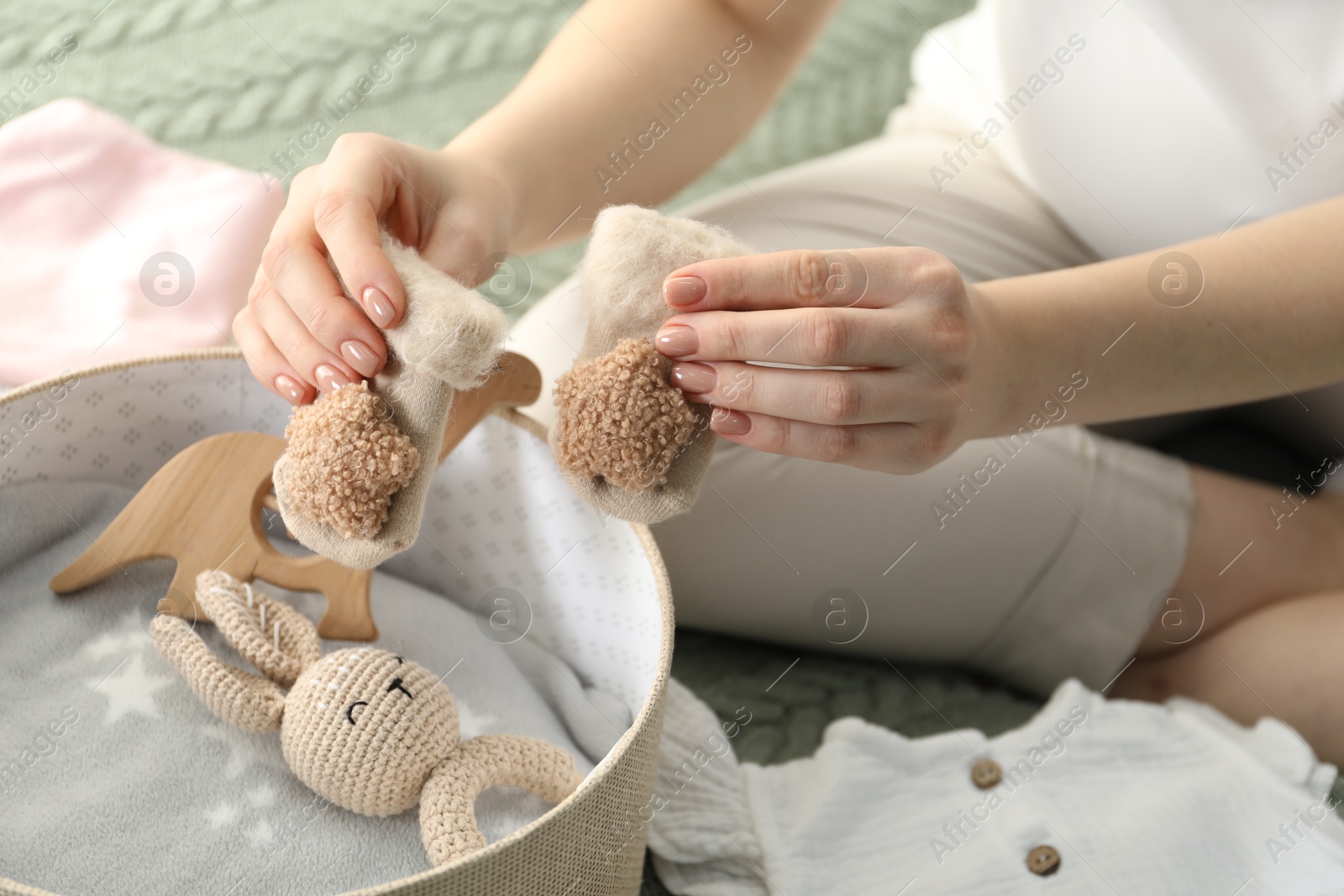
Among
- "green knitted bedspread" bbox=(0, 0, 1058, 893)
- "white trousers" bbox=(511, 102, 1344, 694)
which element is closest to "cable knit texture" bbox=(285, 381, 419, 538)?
"white trousers" bbox=(511, 102, 1344, 694)

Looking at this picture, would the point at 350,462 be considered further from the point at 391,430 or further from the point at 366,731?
the point at 366,731

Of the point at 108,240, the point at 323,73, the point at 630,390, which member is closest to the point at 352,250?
the point at 630,390

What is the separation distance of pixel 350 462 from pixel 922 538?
1.65ft

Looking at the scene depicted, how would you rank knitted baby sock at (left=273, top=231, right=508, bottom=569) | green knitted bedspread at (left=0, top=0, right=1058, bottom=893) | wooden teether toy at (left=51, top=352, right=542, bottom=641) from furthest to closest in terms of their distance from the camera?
green knitted bedspread at (left=0, top=0, right=1058, bottom=893)
wooden teether toy at (left=51, top=352, right=542, bottom=641)
knitted baby sock at (left=273, top=231, right=508, bottom=569)

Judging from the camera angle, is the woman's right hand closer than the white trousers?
Yes

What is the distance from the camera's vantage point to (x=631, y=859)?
564 mm

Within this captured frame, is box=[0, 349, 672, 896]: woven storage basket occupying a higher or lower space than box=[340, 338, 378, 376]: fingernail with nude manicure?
lower

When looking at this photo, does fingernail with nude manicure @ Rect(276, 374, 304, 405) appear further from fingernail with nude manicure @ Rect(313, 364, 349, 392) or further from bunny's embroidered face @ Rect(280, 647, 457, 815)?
bunny's embroidered face @ Rect(280, 647, 457, 815)

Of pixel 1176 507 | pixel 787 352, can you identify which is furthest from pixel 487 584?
pixel 1176 507

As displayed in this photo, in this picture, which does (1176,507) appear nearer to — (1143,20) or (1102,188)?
(1102,188)

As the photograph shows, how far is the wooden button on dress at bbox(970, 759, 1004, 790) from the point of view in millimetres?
752

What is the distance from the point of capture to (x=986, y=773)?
2.48 feet

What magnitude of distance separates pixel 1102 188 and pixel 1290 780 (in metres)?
0.54

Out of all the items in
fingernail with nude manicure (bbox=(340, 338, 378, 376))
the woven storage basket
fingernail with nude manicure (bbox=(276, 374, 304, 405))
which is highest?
fingernail with nude manicure (bbox=(340, 338, 378, 376))
